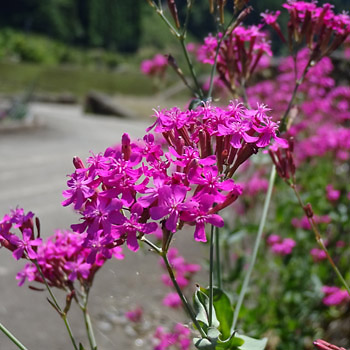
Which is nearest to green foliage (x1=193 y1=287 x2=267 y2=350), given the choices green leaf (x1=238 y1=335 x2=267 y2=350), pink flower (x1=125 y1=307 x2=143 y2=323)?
green leaf (x1=238 y1=335 x2=267 y2=350)

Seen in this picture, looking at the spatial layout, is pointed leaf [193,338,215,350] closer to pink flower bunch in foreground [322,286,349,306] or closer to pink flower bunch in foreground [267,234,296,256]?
pink flower bunch in foreground [322,286,349,306]

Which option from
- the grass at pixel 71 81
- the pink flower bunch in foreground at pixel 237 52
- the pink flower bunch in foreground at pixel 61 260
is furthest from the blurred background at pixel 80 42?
the pink flower bunch in foreground at pixel 61 260

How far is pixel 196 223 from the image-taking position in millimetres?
621

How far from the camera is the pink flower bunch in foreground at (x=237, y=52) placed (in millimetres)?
1119

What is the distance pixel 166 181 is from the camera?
0.62m

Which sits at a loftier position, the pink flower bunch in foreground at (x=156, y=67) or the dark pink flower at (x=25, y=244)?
the dark pink flower at (x=25, y=244)

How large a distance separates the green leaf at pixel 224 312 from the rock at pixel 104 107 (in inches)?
414

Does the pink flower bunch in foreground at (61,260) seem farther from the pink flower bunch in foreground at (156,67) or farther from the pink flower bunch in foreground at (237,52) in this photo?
the pink flower bunch in foreground at (156,67)

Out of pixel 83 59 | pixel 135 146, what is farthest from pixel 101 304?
Answer: pixel 83 59

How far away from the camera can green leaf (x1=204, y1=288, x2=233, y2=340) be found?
2.87ft

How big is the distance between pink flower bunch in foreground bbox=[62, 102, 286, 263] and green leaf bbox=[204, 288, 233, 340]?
0.87ft

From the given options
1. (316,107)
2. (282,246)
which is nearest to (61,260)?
(282,246)

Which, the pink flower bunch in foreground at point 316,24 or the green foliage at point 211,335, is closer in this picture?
the green foliage at point 211,335

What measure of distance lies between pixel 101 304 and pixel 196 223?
2163 mm
